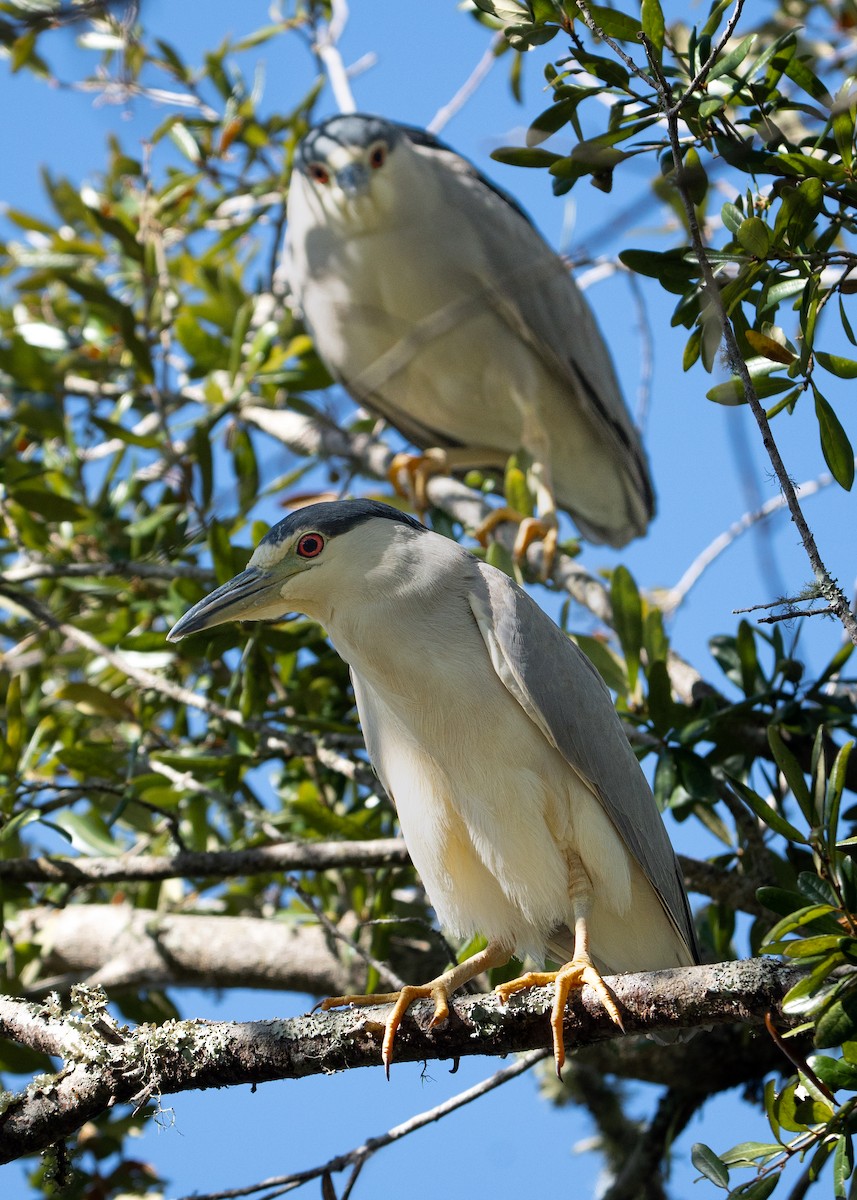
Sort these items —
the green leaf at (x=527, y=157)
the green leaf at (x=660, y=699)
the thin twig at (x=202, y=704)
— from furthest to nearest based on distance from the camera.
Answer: the thin twig at (x=202, y=704) → the green leaf at (x=660, y=699) → the green leaf at (x=527, y=157)

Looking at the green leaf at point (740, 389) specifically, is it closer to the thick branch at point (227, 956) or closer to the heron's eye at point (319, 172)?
the thick branch at point (227, 956)

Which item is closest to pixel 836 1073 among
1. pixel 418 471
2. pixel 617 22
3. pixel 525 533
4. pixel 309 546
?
pixel 309 546

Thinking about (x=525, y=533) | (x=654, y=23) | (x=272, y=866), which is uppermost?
(x=654, y=23)

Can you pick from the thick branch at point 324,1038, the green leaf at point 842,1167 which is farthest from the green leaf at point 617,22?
the green leaf at point 842,1167

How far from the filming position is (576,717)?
7.75ft

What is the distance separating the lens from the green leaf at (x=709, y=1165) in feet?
6.07

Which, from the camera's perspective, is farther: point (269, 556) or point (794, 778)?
point (269, 556)

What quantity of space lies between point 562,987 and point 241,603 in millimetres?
995

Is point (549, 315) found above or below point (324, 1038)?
above

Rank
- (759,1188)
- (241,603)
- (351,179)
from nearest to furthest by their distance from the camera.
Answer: (759,1188) → (241,603) → (351,179)

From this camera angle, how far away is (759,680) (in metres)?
3.10

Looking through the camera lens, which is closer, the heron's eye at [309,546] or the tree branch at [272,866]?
the heron's eye at [309,546]

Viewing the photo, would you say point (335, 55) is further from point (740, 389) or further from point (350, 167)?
point (740, 389)

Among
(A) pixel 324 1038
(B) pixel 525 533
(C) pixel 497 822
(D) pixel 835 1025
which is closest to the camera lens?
(D) pixel 835 1025
